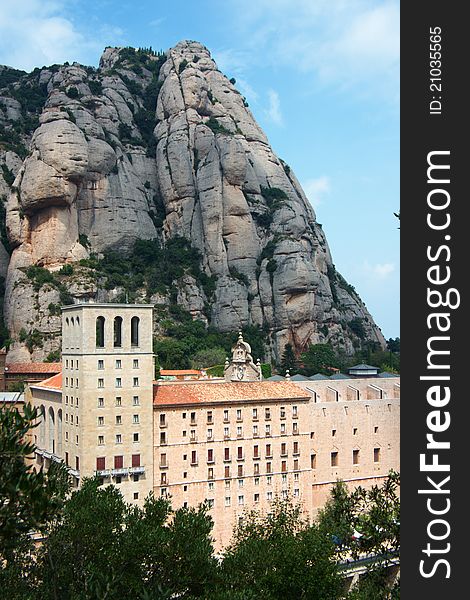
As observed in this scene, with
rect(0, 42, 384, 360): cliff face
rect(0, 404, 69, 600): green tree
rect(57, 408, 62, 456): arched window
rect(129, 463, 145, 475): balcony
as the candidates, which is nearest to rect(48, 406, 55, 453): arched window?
rect(57, 408, 62, 456): arched window

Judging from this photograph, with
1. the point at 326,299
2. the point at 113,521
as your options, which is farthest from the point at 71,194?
the point at 113,521

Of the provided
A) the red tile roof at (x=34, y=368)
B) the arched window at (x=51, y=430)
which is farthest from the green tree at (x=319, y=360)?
the arched window at (x=51, y=430)

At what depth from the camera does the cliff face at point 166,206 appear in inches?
4486

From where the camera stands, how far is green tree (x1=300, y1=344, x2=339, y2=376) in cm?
11488

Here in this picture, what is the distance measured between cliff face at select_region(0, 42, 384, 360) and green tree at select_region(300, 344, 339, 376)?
15.2 feet

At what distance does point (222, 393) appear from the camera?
199 feet

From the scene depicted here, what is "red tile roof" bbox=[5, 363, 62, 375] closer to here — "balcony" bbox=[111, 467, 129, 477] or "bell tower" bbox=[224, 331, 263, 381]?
"bell tower" bbox=[224, 331, 263, 381]

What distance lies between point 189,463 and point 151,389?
720 cm

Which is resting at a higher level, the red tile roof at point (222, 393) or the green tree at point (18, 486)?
the green tree at point (18, 486)

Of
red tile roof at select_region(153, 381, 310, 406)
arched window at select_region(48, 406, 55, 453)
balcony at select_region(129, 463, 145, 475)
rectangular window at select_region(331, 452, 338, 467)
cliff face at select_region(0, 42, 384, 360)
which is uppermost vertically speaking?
cliff face at select_region(0, 42, 384, 360)

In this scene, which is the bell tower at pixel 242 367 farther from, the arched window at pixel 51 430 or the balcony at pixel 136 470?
the balcony at pixel 136 470

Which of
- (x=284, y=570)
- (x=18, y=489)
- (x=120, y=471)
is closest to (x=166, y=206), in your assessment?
(x=120, y=471)

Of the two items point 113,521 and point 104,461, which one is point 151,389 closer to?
point 104,461

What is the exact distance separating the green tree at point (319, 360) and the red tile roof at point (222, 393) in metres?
49.9
